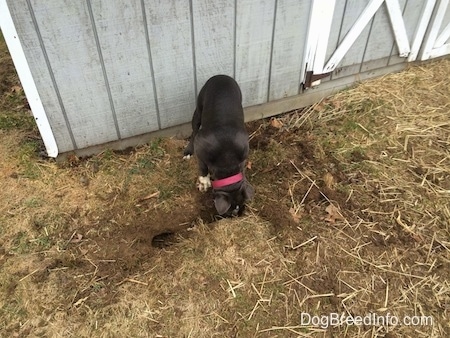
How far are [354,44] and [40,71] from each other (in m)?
3.25

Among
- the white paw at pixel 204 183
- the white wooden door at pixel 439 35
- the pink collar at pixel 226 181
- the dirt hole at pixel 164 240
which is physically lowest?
the dirt hole at pixel 164 240

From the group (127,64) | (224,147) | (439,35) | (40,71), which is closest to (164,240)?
(224,147)

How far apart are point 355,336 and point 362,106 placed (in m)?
2.72

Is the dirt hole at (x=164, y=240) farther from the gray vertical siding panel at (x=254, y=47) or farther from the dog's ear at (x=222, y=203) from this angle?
the gray vertical siding panel at (x=254, y=47)

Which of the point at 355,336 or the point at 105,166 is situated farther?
the point at 105,166

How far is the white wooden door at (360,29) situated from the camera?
412cm

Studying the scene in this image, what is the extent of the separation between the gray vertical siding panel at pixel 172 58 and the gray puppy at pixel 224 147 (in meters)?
0.34

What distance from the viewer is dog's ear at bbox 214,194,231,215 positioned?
11.0 ft

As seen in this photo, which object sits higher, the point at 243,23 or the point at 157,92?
the point at 243,23

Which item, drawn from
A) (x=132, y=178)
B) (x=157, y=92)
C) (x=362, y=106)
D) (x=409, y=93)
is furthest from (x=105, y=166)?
(x=409, y=93)

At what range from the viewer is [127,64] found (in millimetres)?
3662

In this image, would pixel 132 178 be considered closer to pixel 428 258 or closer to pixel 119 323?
pixel 119 323

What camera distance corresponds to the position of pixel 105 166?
13.4 feet

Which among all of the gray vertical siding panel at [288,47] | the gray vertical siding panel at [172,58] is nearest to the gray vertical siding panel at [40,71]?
the gray vertical siding panel at [172,58]
